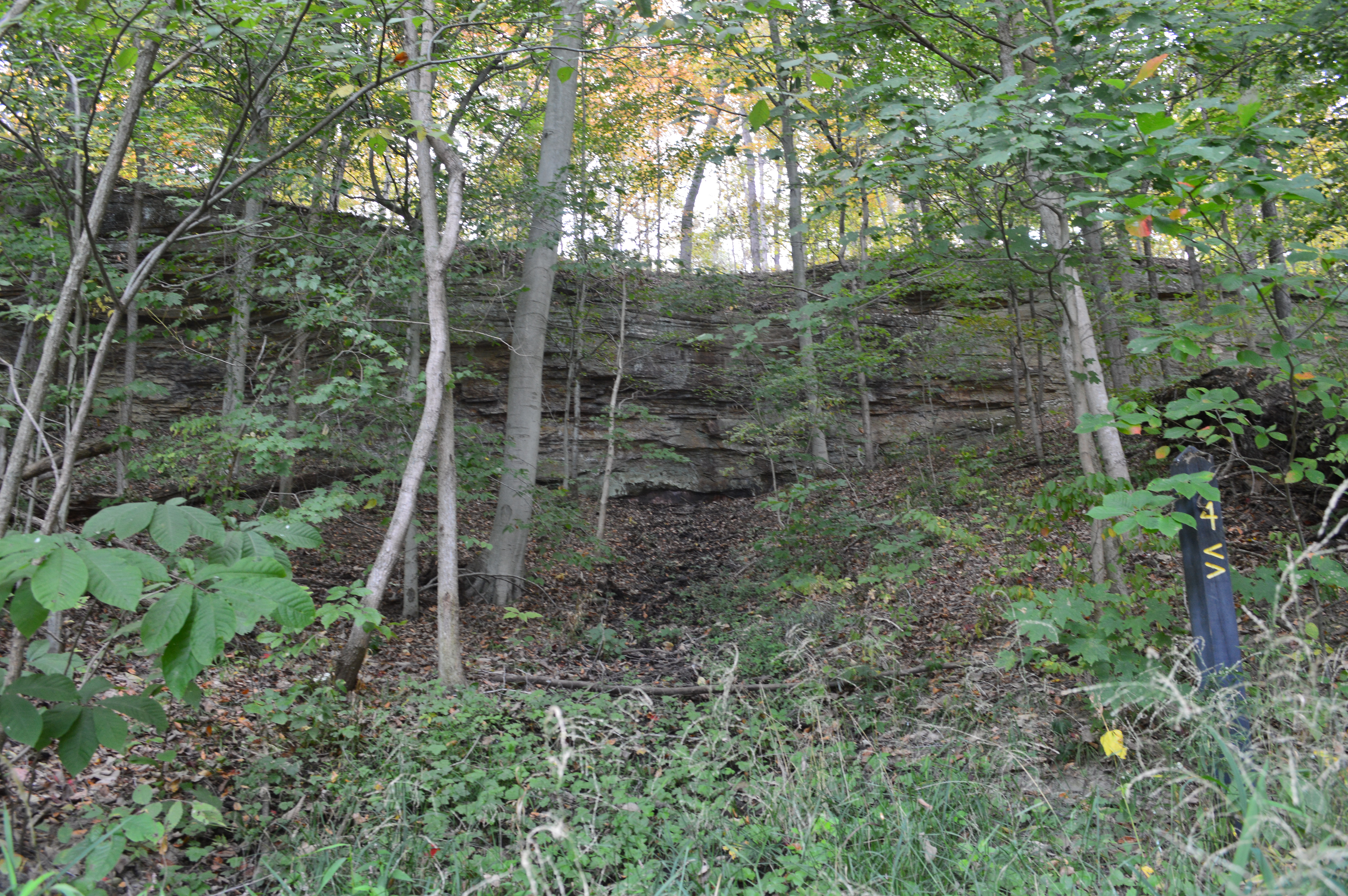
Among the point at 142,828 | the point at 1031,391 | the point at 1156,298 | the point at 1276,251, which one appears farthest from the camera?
the point at 1031,391

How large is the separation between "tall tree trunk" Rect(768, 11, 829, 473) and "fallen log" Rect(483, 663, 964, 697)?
11.4 feet

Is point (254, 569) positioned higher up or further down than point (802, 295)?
further down

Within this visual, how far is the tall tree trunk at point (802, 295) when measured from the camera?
9.59 metres

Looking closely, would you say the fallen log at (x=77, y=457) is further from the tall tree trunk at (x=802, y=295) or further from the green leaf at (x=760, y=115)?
the tall tree trunk at (x=802, y=295)

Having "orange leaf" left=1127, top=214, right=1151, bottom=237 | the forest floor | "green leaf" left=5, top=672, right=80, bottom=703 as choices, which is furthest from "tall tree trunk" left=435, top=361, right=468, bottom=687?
"orange leaf" left=1127, top=214, right=1151, bottom=237

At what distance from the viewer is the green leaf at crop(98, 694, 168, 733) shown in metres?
2.33

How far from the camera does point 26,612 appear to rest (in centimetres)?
190

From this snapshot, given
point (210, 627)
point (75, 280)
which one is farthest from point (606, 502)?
point (210, 627)

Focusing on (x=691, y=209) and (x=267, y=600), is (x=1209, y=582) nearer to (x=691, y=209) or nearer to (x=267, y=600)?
(x=267, y=600)

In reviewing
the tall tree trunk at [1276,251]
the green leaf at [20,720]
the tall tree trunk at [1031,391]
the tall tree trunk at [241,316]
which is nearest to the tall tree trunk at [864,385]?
the tall tree trunk at [1031,391]

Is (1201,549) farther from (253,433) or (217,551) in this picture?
(253,433)

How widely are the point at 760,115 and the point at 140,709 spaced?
3061 millimetres

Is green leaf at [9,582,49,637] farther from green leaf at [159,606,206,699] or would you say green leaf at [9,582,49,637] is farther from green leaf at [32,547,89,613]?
green leaf at [159,606,206,699]

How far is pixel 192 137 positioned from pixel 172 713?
17.0 ft
